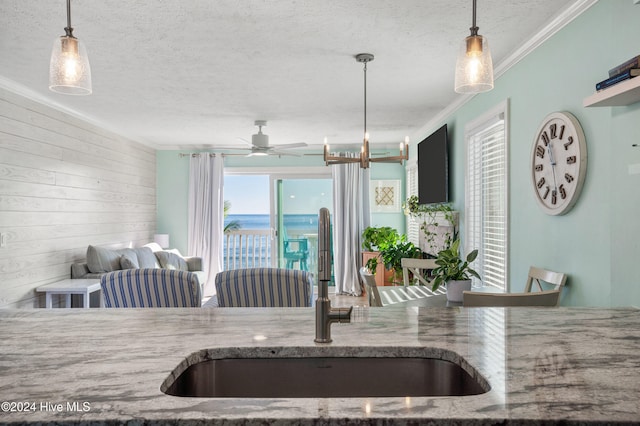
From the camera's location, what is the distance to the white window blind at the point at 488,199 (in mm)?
3668

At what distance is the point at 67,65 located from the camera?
1629mm

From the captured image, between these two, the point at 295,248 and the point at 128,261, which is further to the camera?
the point at 295,248

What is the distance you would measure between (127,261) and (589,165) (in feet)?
15.9

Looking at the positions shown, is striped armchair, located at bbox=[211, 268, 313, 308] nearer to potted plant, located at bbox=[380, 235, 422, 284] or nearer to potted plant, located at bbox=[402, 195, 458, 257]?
potted plant, located at bbox=[402, 195, 458, 257]

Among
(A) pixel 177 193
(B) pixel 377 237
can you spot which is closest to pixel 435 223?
(B) pixel 377 237

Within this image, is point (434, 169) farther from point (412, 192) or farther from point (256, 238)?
point (256, 238)

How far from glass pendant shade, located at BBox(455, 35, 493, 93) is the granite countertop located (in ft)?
2.67

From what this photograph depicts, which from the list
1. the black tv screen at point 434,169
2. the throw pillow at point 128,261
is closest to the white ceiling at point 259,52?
the black tv screen at point 434,169

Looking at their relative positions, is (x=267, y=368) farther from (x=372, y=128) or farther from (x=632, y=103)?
(x=372, y=128)

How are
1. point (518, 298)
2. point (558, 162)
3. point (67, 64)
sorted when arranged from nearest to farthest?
point (67, 64)
point (518, 298)
point (558, 162)

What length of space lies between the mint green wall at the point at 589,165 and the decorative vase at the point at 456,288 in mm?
557

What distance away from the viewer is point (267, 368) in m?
1.18

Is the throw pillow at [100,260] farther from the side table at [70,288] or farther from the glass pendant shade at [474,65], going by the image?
the glass pendant shade at [474,65]

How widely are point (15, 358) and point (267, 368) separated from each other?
59cm
